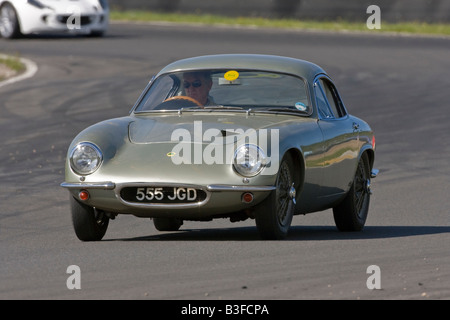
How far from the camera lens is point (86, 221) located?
27.6 ft

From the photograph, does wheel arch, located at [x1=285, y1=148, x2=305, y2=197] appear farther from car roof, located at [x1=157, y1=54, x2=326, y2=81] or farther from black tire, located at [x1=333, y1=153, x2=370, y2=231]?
black tire, located at [x1=333, y1=153, x2=370, y2=231]

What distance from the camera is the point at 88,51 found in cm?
2320

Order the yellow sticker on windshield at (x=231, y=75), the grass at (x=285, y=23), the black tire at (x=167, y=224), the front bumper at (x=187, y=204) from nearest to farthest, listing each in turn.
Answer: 1. the front bumper at (x=187, y=204)
2. the yellow sticker on windshield at (x=231, y=75)
3. the black tire at (x=167, y=224)
4. the grass at (x=285, y=23)

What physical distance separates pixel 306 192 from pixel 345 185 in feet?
3.00

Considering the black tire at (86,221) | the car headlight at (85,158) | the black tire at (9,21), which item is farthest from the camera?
the black tire at (9,21)

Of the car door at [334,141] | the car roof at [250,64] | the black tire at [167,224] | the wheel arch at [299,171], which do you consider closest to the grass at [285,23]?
the car door at [334,141]

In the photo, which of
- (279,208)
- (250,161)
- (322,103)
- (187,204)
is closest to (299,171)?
(279,208)

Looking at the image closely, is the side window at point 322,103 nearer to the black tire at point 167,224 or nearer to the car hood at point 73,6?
the black tire at point 167,224

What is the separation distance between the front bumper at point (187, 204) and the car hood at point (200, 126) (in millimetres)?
403

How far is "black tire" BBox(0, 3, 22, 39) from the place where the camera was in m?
25.0

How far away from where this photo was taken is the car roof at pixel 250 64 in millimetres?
9414

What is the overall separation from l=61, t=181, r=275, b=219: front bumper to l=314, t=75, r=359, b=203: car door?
1177 millimetres

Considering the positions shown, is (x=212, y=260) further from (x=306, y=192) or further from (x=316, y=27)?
(x=316, y=27)
